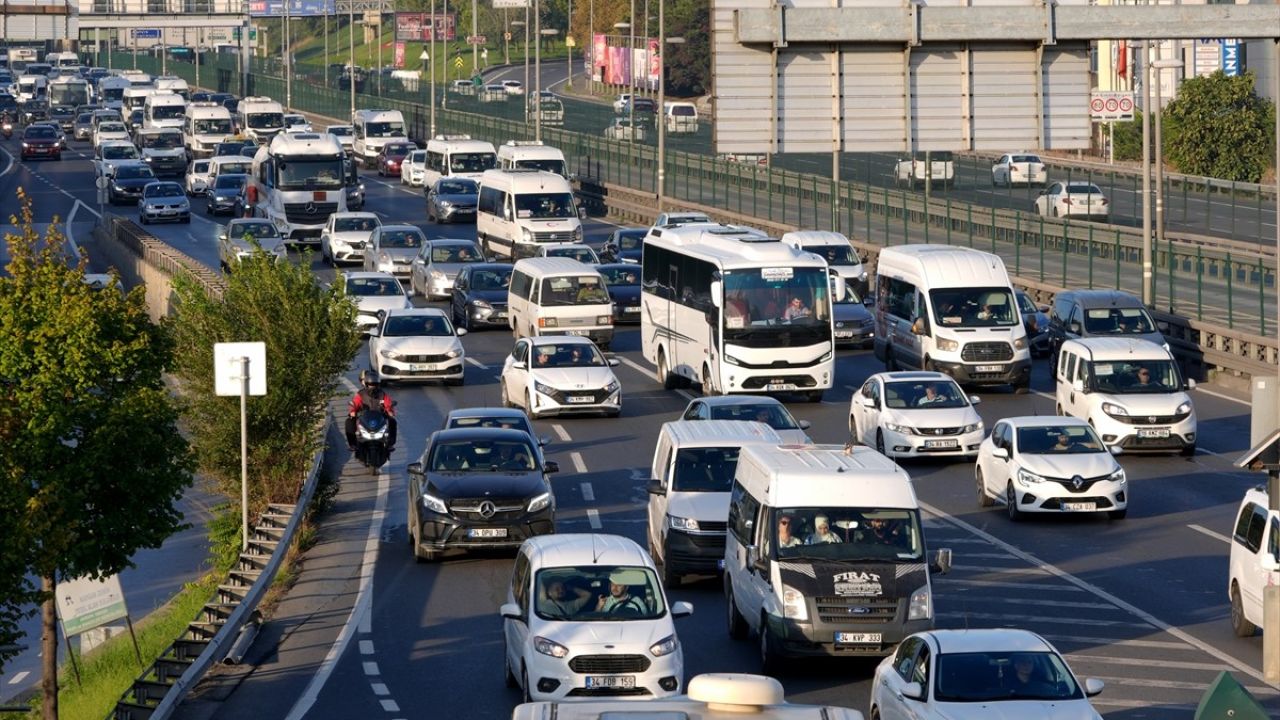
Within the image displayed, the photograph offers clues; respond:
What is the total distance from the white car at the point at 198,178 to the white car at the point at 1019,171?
32379 millimetres

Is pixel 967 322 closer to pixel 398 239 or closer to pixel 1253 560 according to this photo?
pixel 1253 560

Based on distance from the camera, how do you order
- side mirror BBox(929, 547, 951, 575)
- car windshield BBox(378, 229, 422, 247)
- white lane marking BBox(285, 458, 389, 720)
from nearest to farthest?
side mirror BBox(929, 547, 951, 575), white lane marking BBox(285, 458, 389, 720), car windshield BBox(378, 229, 422, 247)

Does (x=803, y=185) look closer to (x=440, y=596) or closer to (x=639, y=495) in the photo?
(x=639, y=495)

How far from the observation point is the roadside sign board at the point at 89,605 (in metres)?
29.9

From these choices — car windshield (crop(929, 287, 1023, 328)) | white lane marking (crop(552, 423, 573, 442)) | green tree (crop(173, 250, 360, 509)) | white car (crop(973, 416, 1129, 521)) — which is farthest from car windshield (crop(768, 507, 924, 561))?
car windshield (crop(929, 287, 1023, 328))

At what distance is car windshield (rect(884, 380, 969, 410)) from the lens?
34250 mm

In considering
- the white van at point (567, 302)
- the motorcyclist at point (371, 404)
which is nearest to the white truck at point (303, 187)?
the white van at point (567, 302)

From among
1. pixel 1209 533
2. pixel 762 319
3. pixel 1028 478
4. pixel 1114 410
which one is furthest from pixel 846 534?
pixel 762 319

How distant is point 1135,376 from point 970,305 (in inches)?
238

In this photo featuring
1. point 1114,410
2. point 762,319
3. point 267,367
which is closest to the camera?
point 267,367

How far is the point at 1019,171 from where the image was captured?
256ft

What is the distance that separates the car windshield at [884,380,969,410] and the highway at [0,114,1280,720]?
3.37 feet

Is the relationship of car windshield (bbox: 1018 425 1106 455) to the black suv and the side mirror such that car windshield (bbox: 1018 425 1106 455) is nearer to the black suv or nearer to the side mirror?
the black suv

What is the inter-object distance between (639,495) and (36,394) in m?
9.79
